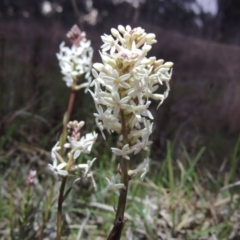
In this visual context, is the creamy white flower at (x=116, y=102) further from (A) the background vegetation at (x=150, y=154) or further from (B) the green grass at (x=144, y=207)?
(B) the green grass at (x=144, y=207)

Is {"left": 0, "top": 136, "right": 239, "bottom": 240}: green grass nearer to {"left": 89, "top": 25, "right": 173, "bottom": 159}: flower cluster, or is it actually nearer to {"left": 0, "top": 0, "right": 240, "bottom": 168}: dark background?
{"left": 0, "top": 0, "right": 240, "bottom": 168}: dark background

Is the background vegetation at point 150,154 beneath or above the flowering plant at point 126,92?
beneath

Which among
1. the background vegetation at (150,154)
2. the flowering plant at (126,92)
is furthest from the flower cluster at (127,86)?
the background vegetation at (150,154)

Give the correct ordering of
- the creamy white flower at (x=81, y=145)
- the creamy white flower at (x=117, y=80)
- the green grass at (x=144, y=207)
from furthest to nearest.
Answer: the green grass at (x=144, y=207), the creamy white flower at (x=81, y=145), the creamy white flower at (x=117, y=80)

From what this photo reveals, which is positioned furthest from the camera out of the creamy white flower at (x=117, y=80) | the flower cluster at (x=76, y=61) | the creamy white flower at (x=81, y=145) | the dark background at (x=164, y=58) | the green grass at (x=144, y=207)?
the dark background at (x=164, y=58)

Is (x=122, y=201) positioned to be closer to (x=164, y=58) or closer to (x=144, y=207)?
(x=144, y=207)

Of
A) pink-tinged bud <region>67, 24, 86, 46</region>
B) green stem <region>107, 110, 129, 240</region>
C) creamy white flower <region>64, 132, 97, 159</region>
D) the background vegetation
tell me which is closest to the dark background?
the background vegetation

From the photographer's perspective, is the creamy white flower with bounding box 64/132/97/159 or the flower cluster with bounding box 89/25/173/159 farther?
the creamy white flower with bounding box 64/132/97/159
